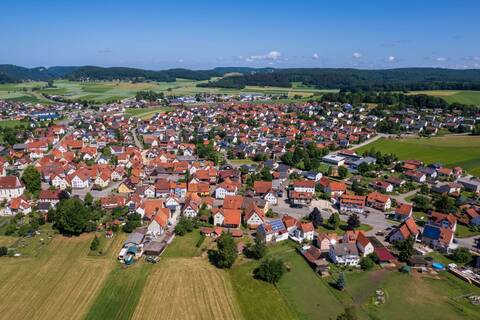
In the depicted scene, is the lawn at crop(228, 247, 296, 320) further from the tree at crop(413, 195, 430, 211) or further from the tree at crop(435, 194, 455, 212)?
the tree at crop(435, 194, 455, 212)

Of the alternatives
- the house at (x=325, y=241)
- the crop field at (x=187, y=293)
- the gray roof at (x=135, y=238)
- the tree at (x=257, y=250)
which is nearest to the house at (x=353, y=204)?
the house at (x=325, y=241)

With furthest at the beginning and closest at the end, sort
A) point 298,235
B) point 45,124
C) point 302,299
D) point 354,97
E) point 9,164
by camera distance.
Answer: point 354,97
point 45,124
point 9,164
point 298,235
point 302,299

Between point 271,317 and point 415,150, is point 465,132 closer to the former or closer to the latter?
point 415,150

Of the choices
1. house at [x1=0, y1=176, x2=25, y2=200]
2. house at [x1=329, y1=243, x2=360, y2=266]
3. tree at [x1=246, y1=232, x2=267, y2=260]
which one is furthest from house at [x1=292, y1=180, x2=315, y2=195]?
house at [x1=0, y1=176, x2=25, y2=200]

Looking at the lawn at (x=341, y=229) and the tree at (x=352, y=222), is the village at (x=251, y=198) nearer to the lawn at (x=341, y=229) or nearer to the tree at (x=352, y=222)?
the tree at (x=352, y=222)

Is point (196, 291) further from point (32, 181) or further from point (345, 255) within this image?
point (32, 181)

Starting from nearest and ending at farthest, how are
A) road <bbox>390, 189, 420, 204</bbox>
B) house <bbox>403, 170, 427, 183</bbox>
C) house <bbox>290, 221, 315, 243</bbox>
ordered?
1. house <bbox>290, 221, 315, 243</bbox>
2. road <bbox>390, 189, 420, 204</bbox>
3. house <bbox>403, 170, 427, 183</bbox>

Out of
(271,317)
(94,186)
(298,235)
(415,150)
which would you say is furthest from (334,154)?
(271,317)
